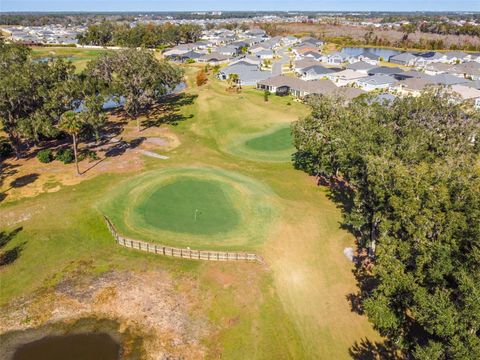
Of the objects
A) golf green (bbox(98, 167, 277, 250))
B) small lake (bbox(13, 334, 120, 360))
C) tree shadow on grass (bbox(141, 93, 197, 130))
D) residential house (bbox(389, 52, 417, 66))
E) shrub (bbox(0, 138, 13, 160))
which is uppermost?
residential house (bbox(389, 52, 417, 66))

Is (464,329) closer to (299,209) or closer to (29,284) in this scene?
(299,209)

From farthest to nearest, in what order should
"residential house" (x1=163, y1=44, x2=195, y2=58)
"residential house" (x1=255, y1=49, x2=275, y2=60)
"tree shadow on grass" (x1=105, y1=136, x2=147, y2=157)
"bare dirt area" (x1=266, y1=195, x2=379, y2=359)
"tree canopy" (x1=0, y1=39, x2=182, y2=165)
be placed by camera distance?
"residential house" (x1=255, y1=49, x2=275, y2=60)
"residential house" (x1=163, y1=44, x2=195, y2=58)
"tree shadow on grass" (x1=105, y1=136, x2=147, y2=157)
"tree canopy" (x1=0, y1=39, x2=182, y2=165)
"bare dirt area" (x1=266, y1=195, x2=379, y2=359)

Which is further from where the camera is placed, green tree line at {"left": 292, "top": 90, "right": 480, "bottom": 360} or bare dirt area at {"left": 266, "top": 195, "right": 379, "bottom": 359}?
bare dirt area at {"left": 266, "top": 195, "right": 379, "bottom": 359}

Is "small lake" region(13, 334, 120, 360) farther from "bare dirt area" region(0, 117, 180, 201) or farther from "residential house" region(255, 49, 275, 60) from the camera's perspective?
"residential house" region(255, 49, 275, 60)

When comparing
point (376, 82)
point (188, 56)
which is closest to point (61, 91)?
Answer: point (376, 82)

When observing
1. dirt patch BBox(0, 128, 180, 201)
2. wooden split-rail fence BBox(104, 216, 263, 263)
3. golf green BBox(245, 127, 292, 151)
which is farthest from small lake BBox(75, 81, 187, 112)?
wooden split-rail fence BBox(104, 216, 263, 263)

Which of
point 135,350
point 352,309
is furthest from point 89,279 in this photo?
point 352,309

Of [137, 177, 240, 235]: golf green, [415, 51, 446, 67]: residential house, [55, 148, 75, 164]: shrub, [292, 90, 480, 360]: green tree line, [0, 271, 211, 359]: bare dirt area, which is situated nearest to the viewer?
[292, 90, 480, 360]: green tree line

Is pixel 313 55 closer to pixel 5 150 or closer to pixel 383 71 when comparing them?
pixel 383 71
